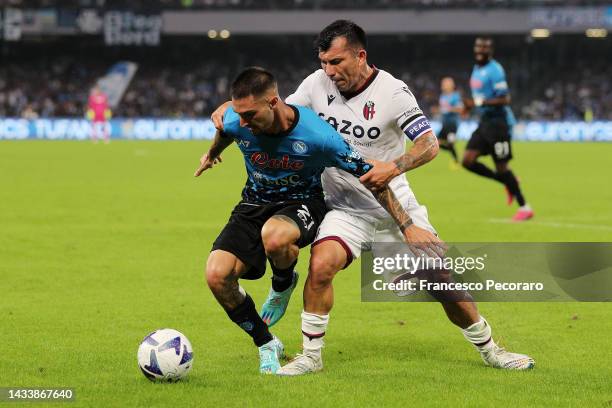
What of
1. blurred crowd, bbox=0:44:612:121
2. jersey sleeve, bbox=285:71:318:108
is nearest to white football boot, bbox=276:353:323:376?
Result: jersey sleeve, bbox=285:71:318:108

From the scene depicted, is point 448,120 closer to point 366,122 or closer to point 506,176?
point 506,176

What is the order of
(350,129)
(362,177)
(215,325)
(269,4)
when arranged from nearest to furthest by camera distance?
(362,177) < (350,129) < (215,325) < (269,4)

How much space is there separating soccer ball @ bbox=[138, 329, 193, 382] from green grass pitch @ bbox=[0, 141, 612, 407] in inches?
3.0

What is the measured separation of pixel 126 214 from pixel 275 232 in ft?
29.9

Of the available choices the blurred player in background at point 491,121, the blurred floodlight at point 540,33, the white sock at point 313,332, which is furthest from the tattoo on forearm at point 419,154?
the blurred floodlight at point 540,33

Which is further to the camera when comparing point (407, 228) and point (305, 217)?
point (305, 217)

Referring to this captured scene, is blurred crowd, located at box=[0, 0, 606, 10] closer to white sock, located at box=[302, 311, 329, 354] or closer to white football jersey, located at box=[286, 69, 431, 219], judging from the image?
white football jersey, located at box=[286, 69, 431, 219]

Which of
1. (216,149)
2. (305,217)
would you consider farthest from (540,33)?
(305,217)

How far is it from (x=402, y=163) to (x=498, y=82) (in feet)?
29.6

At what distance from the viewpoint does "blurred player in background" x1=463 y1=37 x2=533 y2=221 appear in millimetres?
14366

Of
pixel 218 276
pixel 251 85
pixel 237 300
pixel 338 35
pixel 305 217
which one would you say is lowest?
pixel 237 300

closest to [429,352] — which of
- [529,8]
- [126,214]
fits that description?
[126,214]

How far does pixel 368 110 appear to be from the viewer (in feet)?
20.4

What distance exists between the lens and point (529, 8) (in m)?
48.6
